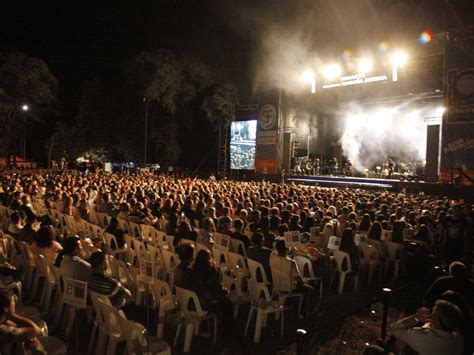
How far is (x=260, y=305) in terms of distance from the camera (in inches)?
191

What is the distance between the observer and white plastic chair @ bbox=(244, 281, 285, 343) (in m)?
4.79

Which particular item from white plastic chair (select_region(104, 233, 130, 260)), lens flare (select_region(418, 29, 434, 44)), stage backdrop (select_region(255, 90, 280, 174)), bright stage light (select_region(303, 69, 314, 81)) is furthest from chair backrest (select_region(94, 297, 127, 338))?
stage backdrop (select_region(255, 90, 280, 174))

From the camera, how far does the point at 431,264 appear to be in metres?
7.86

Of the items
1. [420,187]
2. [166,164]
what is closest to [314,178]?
[420,187]

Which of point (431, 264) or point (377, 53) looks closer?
point (431, 264)

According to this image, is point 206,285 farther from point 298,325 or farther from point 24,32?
point 24,32

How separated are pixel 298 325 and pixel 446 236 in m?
4.14

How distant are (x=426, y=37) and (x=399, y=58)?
1666 mm

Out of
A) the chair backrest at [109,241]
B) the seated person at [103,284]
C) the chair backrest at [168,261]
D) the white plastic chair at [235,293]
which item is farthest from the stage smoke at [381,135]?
the seated person at [103,284]

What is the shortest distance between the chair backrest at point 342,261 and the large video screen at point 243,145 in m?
22.0

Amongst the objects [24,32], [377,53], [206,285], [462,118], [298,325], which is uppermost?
[24,32]

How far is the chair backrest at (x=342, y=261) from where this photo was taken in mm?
6518

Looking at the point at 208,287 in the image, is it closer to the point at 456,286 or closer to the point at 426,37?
the point at 456,286

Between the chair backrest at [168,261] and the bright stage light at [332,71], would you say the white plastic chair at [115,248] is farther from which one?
the bright stage light at [332,71]
